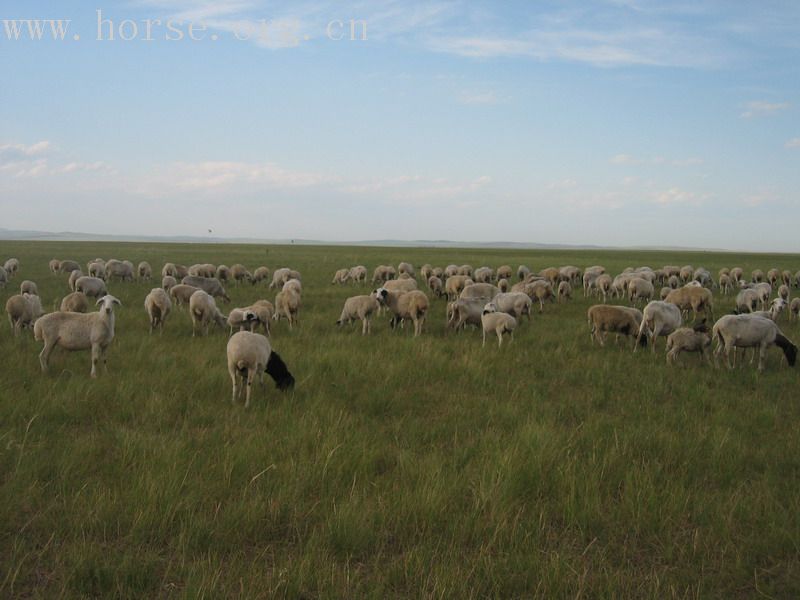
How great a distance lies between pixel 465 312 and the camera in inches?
581

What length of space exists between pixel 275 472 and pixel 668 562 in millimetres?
3815

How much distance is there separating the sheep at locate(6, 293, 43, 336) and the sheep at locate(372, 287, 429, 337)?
347 inches

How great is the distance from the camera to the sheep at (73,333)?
29.9ft

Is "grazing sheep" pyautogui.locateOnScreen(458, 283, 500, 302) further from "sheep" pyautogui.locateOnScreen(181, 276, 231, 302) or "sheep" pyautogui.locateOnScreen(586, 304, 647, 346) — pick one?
"sheep" pyautogui.locateOnScreen(181, 276, 231, 302)

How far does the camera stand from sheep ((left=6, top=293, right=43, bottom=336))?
12.1 m

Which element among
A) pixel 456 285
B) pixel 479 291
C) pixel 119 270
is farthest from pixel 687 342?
pixel 119 270

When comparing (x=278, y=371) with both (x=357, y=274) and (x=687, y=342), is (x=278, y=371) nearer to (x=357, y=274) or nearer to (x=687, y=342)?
(x=687, y=342)

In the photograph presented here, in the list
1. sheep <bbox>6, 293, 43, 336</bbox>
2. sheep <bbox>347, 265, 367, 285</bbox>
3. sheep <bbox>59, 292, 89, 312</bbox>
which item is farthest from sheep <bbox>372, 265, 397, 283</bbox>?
sheep <bbox>6, 293, 43, 336</bbox>

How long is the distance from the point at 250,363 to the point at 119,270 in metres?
24.0

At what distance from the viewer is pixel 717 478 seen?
18.3 ft

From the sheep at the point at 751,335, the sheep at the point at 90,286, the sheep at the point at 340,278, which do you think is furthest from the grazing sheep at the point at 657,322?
the sheep at the point at 90,286

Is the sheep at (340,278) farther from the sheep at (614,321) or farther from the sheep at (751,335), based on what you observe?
the sheep at (751,335)

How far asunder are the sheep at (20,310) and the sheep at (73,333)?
12.4 ft

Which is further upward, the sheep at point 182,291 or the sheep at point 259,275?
the sheep at point 259,275
